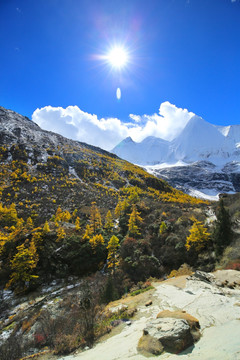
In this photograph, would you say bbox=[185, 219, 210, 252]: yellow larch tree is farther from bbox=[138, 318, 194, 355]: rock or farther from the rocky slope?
the rocky slope

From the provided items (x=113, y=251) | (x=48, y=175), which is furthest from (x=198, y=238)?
(x=48, y=175)

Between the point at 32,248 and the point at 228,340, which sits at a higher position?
the point at 228,340

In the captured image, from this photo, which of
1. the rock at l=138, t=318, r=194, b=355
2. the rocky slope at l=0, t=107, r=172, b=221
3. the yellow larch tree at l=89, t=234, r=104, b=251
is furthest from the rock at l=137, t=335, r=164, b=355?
the rocky slope at l=0, t=107, r=172, b=221

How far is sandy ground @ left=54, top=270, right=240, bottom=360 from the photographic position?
212 inches

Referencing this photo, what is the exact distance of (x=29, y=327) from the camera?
1716 centimetres

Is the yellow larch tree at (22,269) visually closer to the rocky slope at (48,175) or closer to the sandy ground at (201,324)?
the sandy ground at (201,324)

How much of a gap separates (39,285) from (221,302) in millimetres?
27797

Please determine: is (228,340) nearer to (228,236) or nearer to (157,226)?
(228,236)

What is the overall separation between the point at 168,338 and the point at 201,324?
285 cm

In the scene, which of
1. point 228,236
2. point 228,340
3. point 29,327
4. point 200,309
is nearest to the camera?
point 228,340

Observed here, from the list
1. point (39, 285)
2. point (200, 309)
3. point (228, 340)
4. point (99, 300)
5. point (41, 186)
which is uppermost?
point (41, 186)

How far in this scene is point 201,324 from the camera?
26.1 ft

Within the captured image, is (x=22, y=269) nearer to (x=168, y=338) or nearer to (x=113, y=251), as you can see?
(x=113, y=251)

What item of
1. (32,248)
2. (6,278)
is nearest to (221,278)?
(32,248)
